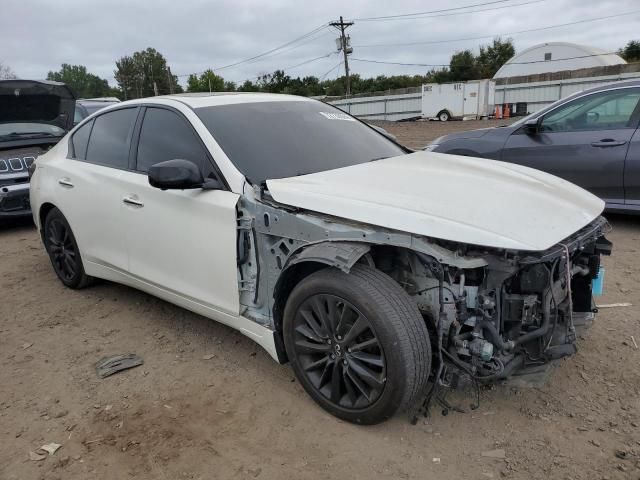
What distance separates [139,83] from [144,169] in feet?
300

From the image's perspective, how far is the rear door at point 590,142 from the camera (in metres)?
5.52

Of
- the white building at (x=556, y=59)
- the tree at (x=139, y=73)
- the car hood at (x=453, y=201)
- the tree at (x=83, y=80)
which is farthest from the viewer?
the tree at (x=83, y=80)

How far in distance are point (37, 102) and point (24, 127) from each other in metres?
0.43

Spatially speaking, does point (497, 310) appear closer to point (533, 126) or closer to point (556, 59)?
point (533, 126)

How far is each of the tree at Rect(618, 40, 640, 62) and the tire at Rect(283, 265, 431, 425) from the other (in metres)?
55.4

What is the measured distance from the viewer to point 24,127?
7434mm

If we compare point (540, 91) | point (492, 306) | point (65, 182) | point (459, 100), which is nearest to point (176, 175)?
point (492, 306)

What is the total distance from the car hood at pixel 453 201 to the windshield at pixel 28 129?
5.94 m

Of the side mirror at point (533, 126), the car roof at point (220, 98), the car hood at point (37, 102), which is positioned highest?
the car hood at point (37, 102)

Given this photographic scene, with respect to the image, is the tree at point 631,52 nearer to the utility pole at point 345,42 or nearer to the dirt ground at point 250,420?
the utility pole at point 345,42

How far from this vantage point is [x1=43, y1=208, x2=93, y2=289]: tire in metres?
4.54

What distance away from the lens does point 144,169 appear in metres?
3.68

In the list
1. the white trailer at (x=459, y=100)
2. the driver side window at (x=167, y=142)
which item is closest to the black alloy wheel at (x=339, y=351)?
the driver side window at (x=167, y=142)

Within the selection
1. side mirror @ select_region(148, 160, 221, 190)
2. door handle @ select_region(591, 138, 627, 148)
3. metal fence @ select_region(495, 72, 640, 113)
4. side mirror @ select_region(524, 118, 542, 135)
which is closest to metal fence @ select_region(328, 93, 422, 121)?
metal fence @ select_region(495, 72, 640, 113)
